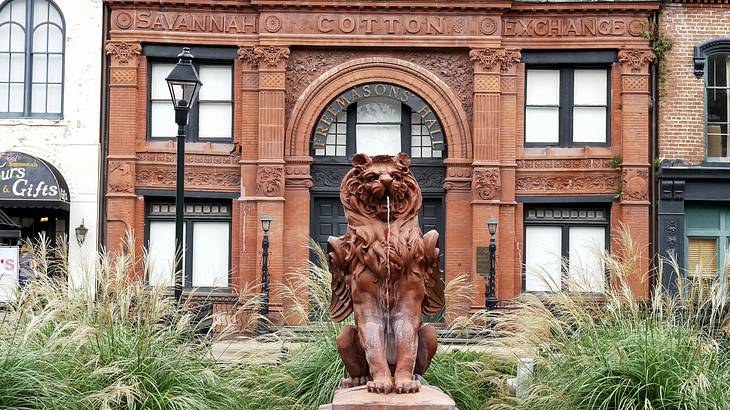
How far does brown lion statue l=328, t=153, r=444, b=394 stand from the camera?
9711mm

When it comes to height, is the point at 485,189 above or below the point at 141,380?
above

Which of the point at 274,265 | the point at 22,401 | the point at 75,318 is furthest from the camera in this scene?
the point at 274,265

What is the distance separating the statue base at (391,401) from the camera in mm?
9094

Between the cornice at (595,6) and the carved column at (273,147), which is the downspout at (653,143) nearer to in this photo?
the cornice at (595,6)

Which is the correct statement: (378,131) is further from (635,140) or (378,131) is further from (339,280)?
(339,280)

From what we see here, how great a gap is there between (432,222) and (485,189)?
74.2 inches

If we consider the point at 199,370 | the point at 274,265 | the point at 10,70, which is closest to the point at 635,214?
the point at 274,265

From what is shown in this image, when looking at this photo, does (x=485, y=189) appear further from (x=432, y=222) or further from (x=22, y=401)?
(x=22, y=401)

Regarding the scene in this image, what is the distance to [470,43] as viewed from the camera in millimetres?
27703

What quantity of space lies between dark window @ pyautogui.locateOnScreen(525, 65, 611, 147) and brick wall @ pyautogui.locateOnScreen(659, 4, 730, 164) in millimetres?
1474

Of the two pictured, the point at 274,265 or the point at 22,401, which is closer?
the point at 22,401

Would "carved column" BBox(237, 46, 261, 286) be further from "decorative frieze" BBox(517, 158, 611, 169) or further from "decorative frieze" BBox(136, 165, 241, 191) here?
"decorative frieze" BBox(517, 158, 611, 169)

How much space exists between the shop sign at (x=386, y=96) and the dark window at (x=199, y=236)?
10.00ft

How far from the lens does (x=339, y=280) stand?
10258mm
